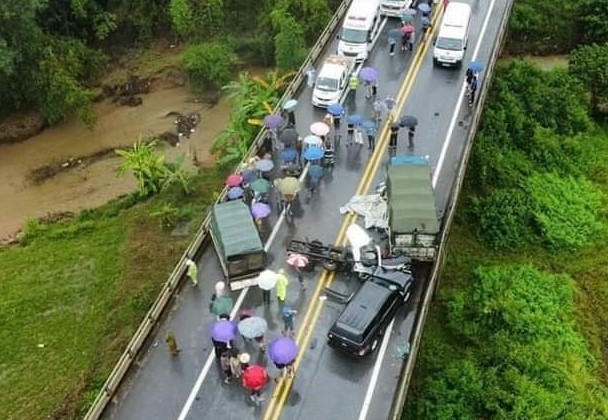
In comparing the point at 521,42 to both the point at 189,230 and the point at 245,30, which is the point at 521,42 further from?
the point at 189,230

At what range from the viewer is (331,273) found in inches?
1048

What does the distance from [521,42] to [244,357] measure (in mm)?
32801

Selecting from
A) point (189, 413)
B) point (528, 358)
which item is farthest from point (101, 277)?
point (528, 358)

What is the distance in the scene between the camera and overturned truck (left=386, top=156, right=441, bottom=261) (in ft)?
85.3

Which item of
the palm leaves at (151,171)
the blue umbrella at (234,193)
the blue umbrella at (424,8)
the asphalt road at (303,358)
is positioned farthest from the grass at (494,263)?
the palm leaves at (151,171)

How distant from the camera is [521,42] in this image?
47.7 m

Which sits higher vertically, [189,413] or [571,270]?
[189,413]

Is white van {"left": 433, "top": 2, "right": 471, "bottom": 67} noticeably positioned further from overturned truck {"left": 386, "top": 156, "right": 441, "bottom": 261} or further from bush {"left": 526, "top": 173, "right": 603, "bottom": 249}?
A: overturned truck {"left": 386, "top": 156, "right": 441, "bottom": 261}

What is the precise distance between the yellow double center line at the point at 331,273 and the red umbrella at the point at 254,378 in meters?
0.82

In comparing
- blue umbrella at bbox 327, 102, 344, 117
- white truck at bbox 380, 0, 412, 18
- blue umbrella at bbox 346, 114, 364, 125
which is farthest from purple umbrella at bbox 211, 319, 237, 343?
white truck at bbox 380, 0, 412, 18

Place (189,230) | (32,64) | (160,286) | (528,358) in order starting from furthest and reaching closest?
(32,64), (189,230), (160,286), (528,358)

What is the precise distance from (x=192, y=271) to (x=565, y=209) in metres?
19.4

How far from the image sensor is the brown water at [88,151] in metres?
41.8

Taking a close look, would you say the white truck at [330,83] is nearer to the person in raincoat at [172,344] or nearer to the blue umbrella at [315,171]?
the blue umbrella at [315,171]
